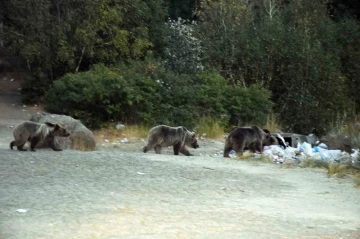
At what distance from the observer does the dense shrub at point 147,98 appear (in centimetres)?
2698

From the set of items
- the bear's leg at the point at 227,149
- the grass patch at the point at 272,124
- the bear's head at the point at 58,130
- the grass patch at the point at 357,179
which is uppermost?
the grass patch at the point at 272,124

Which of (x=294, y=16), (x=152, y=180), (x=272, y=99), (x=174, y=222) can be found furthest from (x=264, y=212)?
(x=294, y=16)

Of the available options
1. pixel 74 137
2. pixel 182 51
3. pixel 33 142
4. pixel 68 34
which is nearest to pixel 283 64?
pixel 182 51

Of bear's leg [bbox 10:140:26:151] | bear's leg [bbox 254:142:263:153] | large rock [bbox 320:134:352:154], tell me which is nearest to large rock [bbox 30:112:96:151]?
bear's leg [bbox 10:140:26:151]

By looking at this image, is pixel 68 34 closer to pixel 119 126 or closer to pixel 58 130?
pixel 119 126

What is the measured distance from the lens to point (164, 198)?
13.4m

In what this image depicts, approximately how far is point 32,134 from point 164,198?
6.63m

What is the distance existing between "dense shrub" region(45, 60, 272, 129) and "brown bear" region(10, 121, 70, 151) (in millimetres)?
6862

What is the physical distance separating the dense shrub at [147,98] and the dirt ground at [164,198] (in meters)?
7.25

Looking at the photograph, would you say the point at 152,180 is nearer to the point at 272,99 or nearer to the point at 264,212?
the point at 264,212

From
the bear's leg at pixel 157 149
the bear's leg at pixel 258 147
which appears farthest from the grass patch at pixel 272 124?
the bear's leg at pixel 157 149

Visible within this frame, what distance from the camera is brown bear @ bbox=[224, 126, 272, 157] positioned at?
70.2ft

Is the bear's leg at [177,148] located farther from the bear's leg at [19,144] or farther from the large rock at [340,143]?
the large rock at [340,143]

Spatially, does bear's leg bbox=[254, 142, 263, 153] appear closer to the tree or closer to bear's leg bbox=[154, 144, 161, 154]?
bear's leg bbox=[154, 144, 161, 154]
